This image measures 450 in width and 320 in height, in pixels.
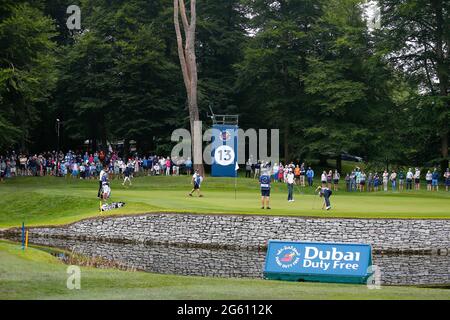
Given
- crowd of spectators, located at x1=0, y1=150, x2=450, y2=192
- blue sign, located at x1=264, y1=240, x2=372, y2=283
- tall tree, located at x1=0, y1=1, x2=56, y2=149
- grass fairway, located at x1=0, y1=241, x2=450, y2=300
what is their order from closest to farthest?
1. grass fairway, located at x1=0, y1=241, x2=450, y2=300
2. blue sign, located at x1=264, y1=240, x2=372, y2=283
3. tall tree, located at x1=0, y1=1, x2=56, y2=149
4. crowd of spectators, located at x1=0, y1=150, x2=450, y2=192

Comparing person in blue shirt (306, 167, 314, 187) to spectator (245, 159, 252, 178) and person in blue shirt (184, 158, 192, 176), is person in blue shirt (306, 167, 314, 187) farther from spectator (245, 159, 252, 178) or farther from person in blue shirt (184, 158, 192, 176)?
person in blue shirt (184, 158, 192, 176)

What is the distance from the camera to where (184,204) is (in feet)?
117

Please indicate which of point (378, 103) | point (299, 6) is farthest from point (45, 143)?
point (378, 103)

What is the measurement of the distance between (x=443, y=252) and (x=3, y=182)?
98.5ft

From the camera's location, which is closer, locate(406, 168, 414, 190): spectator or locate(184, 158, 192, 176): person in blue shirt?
locate(406, 168, 414, 190): spectator

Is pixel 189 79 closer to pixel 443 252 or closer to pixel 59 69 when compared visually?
pixel 59 69

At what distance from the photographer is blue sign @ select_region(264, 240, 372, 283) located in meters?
20.4

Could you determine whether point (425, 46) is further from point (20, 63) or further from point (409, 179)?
point (20, 63)

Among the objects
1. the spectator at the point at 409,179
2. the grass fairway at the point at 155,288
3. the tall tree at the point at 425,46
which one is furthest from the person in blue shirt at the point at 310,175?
the grass fairway at the point at 155,288

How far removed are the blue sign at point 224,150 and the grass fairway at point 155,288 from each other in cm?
2841

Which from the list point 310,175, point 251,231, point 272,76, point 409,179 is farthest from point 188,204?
point 272,76

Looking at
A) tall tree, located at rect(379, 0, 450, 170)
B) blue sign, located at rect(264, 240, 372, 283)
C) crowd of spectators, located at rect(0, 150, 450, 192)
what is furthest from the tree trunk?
blue sign, located at rect(264, 240, 372, 283)

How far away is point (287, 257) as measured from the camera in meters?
21.0

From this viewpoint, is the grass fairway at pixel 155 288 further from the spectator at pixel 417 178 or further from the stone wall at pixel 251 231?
the spectator at pixel 417 178
